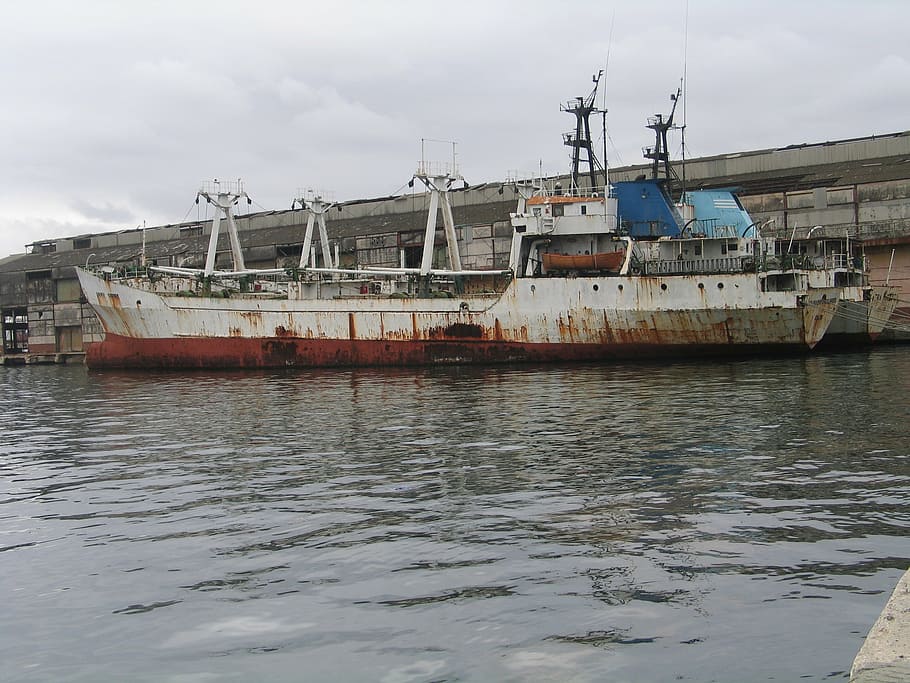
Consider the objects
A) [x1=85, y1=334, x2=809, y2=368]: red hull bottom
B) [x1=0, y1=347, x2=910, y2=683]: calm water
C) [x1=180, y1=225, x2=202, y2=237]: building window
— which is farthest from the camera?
[x1=180, y1=225, x2=202, y2=237]: building window

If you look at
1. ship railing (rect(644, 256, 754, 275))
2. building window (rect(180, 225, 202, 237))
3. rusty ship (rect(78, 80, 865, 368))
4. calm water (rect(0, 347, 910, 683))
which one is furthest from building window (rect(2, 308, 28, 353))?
calm water (rect(0, 347, 910, 683))

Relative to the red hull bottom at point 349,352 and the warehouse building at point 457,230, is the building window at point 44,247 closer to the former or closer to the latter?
the warehouse building at point 457,230

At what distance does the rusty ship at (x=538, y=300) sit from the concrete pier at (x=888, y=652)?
29.5 metres

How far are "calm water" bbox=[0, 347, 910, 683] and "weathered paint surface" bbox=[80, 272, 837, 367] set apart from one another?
53.4 feet

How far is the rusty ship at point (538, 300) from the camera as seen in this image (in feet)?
111

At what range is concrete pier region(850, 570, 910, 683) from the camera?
4312 mm

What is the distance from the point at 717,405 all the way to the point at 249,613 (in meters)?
13.5

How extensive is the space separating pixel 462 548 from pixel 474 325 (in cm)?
2905

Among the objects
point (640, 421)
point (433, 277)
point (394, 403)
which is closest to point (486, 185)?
point (433, 277)

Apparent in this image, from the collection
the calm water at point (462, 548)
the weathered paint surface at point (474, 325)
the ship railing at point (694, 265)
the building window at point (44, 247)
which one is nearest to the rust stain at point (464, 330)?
the weathered paint surface at point (474, 325)

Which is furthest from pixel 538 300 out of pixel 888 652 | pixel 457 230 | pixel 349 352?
pixel 888 652

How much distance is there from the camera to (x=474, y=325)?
37156mm

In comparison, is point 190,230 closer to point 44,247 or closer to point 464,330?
point 44,247

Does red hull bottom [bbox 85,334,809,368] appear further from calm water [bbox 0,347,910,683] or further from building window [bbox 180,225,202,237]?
building window [bbox 180,225,202,237]
